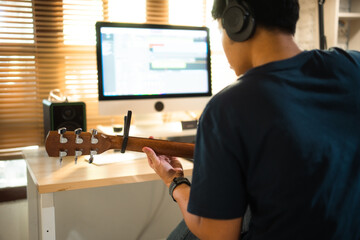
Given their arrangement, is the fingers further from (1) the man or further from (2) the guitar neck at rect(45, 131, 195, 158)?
(1) the man

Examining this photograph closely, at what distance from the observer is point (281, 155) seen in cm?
70

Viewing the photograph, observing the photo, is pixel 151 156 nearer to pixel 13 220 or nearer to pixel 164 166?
pixel 164 166

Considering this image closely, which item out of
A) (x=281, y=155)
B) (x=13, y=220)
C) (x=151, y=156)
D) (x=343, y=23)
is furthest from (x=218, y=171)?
(x=343, y=23)

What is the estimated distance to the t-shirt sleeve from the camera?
28.2 inches

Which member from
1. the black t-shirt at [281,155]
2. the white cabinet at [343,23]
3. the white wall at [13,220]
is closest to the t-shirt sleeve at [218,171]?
the black t-shirt at [281,155]

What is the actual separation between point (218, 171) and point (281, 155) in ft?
0.41

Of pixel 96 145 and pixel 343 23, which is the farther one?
pixel 343 23

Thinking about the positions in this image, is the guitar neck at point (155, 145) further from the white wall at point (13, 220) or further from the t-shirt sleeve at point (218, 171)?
the white wall at point (13, 220)

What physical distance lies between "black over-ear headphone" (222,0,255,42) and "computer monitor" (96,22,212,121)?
Answer: 1.01 metres

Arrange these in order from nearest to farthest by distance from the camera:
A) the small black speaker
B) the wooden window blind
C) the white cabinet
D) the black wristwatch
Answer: the black wristwatch < the small black speaker < the wooden window blind < the white cabinet

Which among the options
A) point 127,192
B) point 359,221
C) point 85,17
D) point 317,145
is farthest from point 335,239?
point 85,17

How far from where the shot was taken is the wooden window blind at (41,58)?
6.64ft

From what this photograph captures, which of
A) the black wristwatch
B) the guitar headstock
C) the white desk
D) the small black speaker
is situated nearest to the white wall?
the white desk

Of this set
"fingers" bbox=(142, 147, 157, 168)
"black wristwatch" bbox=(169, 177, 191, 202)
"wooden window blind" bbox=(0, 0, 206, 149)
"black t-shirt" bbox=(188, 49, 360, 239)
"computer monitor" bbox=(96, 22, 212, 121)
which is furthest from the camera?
"wooden window blind" bbox=(0, 0, 206, 149)
